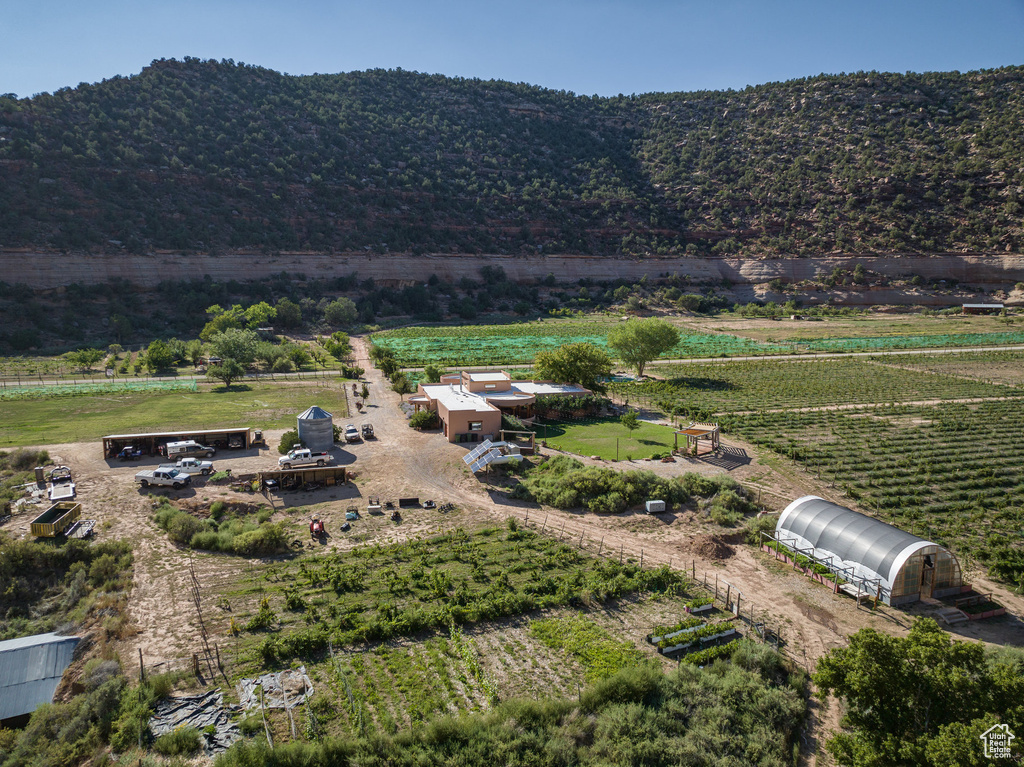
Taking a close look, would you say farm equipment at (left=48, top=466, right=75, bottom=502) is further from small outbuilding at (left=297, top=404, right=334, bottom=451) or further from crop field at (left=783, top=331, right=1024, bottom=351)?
crop field at (left=783, top=331, right=1024, bottom=351)

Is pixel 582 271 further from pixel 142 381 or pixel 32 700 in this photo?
pixel 32 700

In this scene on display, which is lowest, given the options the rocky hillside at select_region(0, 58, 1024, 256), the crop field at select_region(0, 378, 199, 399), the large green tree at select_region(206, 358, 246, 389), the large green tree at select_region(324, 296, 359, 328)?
the crop field at select_region(0, 378, 199, 399)

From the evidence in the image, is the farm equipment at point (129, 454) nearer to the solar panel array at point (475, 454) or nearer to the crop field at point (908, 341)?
the solar panel array at point (475, 454)

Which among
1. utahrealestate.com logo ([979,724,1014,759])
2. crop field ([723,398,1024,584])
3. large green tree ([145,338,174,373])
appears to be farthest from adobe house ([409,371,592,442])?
large green tree ([145,338,174,373])

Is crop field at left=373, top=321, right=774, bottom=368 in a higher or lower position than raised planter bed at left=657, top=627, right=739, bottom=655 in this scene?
higher

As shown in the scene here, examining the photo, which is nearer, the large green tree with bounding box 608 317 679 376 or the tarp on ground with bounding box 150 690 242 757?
the tarp on ground with bounding box 150 690 242 757

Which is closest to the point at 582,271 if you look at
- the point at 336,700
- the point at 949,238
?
the point at 949,238

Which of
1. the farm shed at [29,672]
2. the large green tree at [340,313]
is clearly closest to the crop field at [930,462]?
the farm shed at [29,672]
